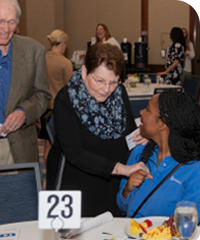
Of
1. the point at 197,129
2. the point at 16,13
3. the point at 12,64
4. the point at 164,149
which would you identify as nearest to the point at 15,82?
the point at 12,64

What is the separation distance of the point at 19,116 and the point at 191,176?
1.09 metres

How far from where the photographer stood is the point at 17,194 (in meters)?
1.79

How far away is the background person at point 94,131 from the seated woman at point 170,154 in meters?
0.11

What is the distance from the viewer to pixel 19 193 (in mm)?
1797

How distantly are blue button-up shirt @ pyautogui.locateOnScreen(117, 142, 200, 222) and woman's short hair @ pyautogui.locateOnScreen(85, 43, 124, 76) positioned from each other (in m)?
0.54

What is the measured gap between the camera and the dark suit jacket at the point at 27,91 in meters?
2.21

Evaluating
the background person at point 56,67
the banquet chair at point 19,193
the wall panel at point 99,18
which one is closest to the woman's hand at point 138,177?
the banquet chair at point 19,193

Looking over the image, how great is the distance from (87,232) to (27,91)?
1.13 m

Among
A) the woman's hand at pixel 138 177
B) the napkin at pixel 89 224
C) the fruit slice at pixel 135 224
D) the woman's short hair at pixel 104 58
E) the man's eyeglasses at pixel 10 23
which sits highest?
the man's eyeglasses at pixel 10 23

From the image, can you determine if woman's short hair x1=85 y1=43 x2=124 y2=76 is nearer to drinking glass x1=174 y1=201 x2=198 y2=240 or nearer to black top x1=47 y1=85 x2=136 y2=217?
black top x1=47 y1=85 x2=136 y2=217

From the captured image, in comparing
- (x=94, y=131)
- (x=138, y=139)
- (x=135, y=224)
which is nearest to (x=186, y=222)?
(x=135, y=224)

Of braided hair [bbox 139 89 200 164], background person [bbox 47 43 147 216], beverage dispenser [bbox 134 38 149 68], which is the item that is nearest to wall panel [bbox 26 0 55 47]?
beverage dispenser [bbox 134 38 149 68]

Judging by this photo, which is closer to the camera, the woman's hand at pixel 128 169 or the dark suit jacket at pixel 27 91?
the woman's hand at pixel 128 169

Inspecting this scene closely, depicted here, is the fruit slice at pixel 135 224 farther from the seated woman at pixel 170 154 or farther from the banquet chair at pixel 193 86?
the banquet chair at pixel 193 86
